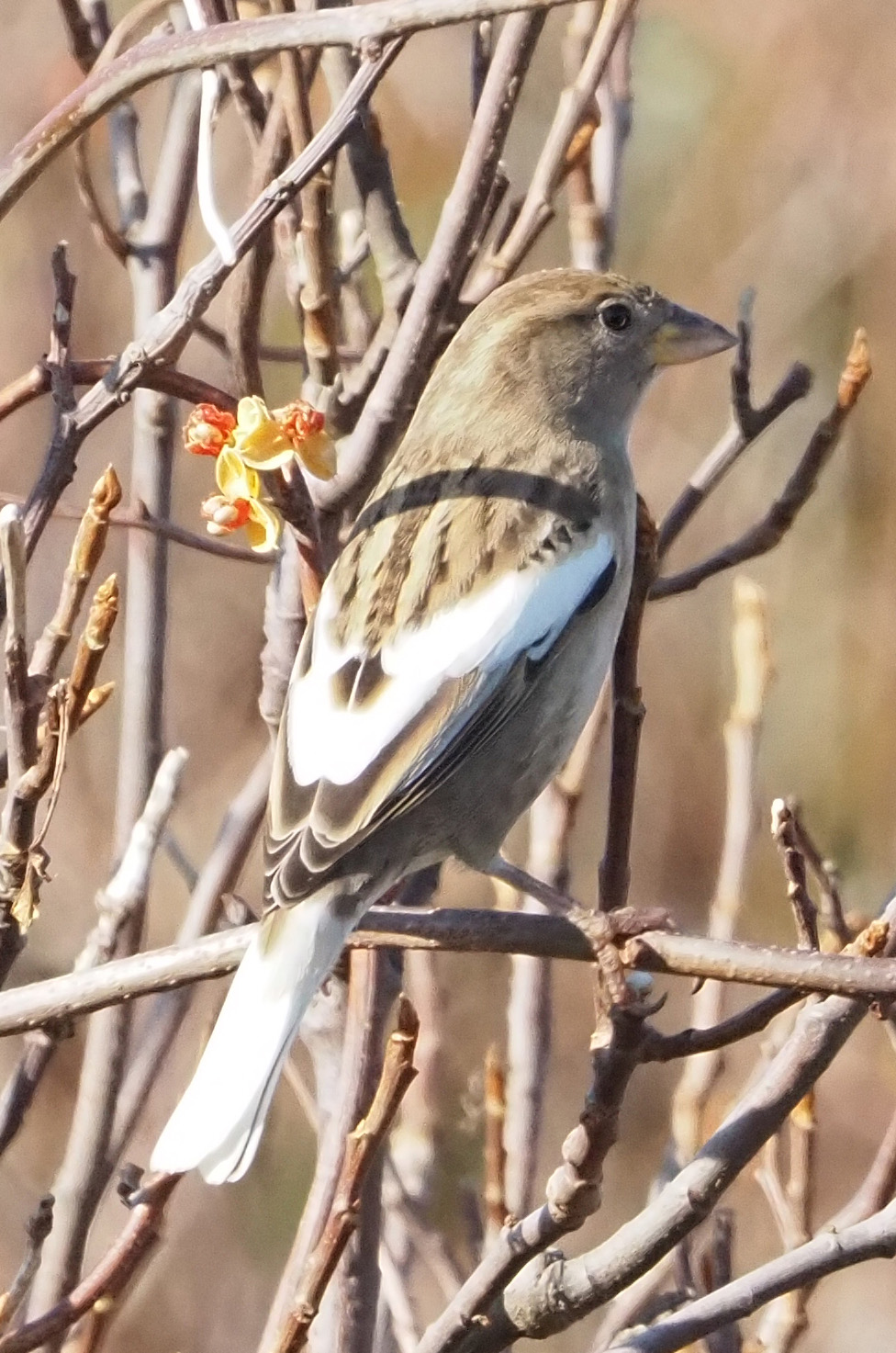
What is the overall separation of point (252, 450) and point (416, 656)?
0.71 meters

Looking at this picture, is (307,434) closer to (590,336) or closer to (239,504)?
(239,504)

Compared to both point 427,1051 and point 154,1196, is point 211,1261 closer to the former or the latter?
point 427,1051

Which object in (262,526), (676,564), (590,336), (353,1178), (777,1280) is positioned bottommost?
(777,1280)

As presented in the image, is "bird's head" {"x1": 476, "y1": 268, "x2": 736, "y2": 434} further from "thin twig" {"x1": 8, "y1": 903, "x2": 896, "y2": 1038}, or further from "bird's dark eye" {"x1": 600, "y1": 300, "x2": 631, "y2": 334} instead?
"thin twig" {"x1": 8, "y1": 903, "x2": 896, "y2": 1038}

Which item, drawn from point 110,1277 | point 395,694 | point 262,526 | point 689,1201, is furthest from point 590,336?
point 110,1277

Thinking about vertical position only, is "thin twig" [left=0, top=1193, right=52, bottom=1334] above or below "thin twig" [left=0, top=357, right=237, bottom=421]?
below

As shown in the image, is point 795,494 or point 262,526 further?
point 795,494

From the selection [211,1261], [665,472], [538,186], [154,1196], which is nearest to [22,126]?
[665,472]

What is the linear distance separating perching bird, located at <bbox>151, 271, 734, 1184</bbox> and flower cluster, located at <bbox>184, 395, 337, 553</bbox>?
1.40 ft

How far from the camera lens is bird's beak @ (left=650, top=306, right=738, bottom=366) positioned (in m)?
3.47

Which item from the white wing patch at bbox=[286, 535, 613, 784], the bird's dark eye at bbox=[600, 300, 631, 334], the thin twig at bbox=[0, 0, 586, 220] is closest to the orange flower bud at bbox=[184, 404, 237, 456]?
the thin twig at bbox=[0, 0, 586, 220]

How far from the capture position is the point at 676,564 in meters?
5.11

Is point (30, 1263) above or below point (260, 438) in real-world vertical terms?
below

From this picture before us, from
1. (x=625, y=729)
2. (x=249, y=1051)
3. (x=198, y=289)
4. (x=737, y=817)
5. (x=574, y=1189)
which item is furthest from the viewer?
(x=737, y=817)
